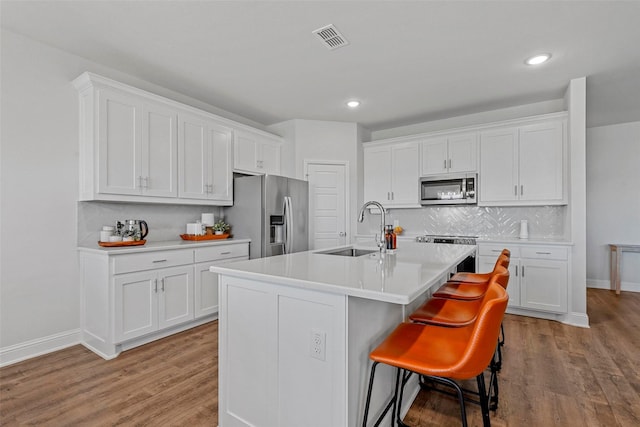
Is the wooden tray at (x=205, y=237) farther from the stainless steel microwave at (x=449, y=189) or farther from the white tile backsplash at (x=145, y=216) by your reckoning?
the stainless steel microwave at (x=449, y=189)

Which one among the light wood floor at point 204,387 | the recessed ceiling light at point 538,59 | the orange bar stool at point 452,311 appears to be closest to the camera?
the orange bar stool at point 452,311

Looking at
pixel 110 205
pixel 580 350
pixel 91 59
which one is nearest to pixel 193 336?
pixel 110 205

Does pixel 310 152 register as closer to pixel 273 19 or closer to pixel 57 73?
pixel 273 19

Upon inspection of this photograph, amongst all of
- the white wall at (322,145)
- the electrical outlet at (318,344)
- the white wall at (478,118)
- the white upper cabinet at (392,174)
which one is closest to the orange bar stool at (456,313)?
the electrical outlet at (318,344)

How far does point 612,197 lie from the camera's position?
16.6 ft

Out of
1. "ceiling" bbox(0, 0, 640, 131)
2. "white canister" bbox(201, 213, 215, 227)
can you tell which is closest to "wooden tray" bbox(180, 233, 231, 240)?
"white canister" bbox(201, 213, 215, 227)

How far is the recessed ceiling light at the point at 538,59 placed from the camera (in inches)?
113

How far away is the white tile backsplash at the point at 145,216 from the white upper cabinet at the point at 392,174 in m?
2.39

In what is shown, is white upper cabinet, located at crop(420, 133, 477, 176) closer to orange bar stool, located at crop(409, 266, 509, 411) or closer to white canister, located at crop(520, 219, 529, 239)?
white canister, located at crop(520, 219, 529, 239)

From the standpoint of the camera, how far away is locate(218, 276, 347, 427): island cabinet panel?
132 centimetres

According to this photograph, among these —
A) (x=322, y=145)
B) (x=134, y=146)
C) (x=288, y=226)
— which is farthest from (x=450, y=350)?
(x=322, y=145)

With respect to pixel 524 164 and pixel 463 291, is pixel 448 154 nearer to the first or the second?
pixel 524 164

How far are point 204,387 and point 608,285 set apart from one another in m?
6.19

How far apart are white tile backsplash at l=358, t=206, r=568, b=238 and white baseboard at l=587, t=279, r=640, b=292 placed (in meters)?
2.02
